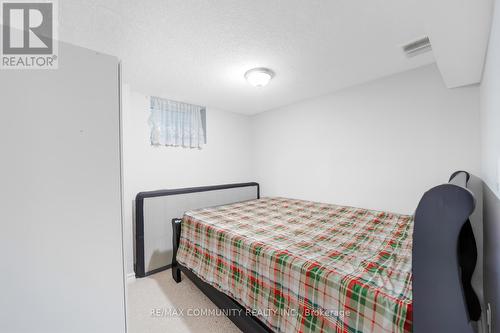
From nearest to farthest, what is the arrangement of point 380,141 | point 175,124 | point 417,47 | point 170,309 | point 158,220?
1. point 417,47
2. point 170,309
3. point 380,141
4. point 158,220
5. point 175,124

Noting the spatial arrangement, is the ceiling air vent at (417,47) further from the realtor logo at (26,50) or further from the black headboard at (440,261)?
the realtor logo at (26,50)

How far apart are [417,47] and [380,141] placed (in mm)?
969

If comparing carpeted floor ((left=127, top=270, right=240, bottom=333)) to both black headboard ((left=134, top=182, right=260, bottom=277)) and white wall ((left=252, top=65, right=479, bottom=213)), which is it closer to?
black headboard ((left=134, top=182, right=260, bottom=277))

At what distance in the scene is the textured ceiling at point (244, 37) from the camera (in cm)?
125

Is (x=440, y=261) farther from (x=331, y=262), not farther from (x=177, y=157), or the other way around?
(x=177, y=157)

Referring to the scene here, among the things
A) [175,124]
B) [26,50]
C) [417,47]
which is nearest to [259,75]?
[417,47]

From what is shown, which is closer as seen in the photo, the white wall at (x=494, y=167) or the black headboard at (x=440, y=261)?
the black headboard at (x=440, y=261)

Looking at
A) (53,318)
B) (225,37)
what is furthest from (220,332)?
(225,37)

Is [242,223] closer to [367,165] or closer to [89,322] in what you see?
[89,322]

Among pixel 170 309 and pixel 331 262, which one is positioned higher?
pixel 331 262

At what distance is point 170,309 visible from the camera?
6.12 ft

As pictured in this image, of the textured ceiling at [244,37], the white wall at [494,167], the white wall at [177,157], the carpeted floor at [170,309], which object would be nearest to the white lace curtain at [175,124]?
the white wall at [177,157]

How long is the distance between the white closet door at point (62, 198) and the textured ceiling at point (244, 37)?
72cm

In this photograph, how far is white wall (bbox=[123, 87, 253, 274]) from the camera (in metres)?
2.45
